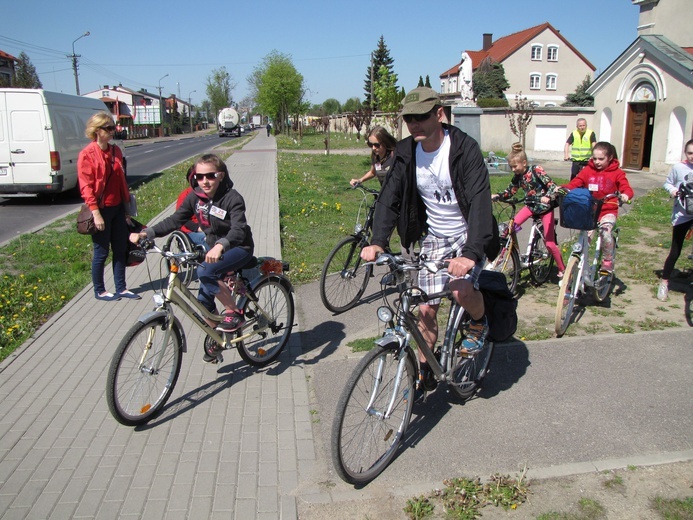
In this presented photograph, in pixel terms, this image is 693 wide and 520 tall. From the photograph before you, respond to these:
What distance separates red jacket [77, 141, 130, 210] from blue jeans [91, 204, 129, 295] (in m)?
0.17

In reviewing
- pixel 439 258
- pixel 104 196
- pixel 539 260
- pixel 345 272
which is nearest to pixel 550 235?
pixel 539 260

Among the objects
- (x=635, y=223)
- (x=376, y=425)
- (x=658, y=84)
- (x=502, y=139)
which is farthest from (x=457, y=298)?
(x=502, y=139)

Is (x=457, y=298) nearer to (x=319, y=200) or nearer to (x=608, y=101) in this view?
(x=319, y=200)

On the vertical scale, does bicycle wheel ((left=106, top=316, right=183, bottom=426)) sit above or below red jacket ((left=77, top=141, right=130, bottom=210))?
below

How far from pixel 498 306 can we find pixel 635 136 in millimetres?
21348

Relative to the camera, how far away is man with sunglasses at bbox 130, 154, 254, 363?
4301 millimetres

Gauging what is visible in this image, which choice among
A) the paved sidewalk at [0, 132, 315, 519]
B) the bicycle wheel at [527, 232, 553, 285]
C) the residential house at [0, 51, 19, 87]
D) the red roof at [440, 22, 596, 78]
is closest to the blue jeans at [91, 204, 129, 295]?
the paved sidewalk at [0, 132, 315, 519]

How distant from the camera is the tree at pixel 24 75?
61.7 metres

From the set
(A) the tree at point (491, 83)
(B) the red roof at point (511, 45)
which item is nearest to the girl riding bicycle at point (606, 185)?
(A) the tree at point (491, 83)

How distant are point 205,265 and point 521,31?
7070 cm

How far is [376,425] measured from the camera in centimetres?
339

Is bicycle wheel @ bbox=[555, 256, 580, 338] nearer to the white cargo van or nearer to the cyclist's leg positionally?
the cyclist's leg

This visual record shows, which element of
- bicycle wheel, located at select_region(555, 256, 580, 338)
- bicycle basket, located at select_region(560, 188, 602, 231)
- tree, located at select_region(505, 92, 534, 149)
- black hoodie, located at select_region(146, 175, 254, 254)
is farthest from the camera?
tree, located at select_region(505, 92, 534, 149)

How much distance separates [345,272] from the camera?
629cm
